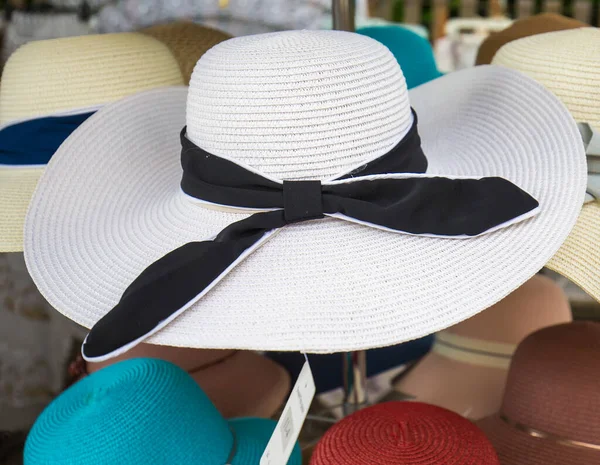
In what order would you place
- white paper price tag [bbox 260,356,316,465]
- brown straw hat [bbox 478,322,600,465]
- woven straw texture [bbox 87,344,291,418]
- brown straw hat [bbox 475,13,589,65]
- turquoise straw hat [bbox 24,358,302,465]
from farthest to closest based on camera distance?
brown straw hat [bbox 475,13,589,65] → woven straw texture [bbox 87,344,291,418] → brown straw hat [bbox 478,322,600,465] → turquoise straw hat [bbox 24,358,302,465] → white paper price tag [bbox 260,356,316,465]

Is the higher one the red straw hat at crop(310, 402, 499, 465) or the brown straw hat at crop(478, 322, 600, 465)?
the red straw hat at crop(310, 402, 499, 465)

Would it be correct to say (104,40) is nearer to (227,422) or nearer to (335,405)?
(227,422)

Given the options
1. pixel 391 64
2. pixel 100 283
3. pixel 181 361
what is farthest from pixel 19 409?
pixel 391 64

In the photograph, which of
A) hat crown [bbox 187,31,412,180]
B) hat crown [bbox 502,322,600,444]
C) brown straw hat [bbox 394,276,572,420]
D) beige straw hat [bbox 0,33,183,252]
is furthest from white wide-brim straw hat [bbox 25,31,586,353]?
brown straw hat [bbox 394,276,572,420]

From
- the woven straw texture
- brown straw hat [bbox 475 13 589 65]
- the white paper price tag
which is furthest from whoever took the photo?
brown straw hat [bbox 475 13 589 65]

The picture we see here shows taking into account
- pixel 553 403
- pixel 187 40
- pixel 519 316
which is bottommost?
pixel 519 316

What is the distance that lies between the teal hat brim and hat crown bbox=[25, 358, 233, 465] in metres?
0.02

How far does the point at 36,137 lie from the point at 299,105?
1.48 feet

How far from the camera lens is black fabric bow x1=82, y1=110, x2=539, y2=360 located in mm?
658

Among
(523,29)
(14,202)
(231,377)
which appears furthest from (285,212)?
(523,29)

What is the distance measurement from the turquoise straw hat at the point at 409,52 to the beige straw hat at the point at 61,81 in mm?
524

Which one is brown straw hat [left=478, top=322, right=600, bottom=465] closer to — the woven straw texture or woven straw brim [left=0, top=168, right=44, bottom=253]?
the woven straw texture

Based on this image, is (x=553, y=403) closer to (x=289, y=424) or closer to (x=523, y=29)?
(x=289, y=424)

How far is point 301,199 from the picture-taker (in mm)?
701
